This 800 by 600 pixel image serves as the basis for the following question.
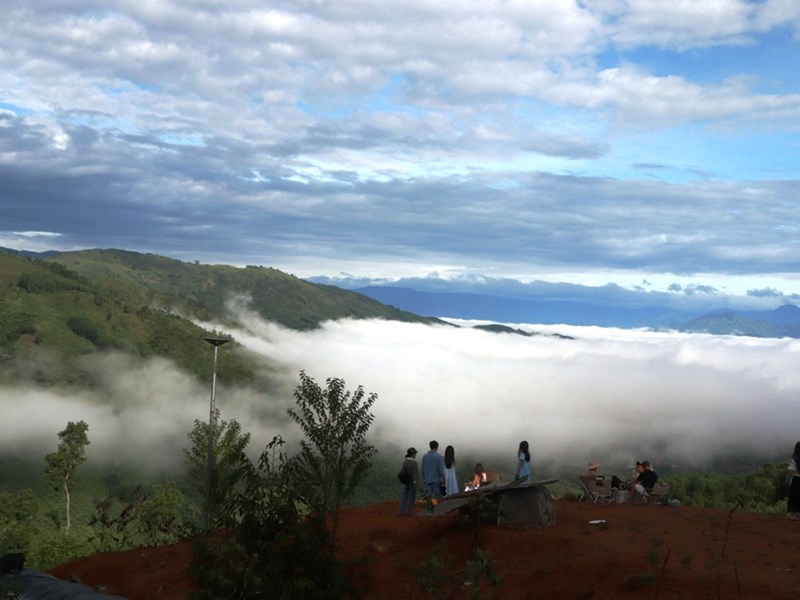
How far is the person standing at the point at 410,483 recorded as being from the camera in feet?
70.3

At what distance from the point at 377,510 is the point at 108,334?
559ft

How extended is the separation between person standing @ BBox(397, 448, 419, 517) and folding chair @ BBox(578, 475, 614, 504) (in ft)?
17.9

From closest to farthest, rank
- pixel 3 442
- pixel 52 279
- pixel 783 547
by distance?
pixel 783 547, pixel 3 442, pixel 52 279

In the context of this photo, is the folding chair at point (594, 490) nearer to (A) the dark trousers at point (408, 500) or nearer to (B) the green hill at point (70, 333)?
(A) the dark trousers at point (408, 500)

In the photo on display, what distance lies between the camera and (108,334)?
183 m

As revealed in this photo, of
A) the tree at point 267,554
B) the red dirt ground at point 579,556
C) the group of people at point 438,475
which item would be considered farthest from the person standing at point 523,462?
the tree at point 267,554

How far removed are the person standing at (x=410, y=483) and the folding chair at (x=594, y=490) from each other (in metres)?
5.45

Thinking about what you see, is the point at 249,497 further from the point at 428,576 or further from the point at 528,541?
the point at 528,541

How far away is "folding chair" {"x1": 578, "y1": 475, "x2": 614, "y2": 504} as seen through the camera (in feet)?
82.5

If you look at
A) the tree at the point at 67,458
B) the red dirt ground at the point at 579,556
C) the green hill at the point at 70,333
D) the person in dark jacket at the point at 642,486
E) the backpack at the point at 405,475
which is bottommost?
the tree at the point at 67,458

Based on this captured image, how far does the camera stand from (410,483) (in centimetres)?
2191

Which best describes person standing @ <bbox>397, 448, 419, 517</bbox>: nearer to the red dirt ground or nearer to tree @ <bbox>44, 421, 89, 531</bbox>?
the red dirt ground

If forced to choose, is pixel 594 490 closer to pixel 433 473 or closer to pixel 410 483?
pixel 433 473

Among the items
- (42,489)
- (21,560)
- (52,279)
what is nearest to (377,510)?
(21,560)
